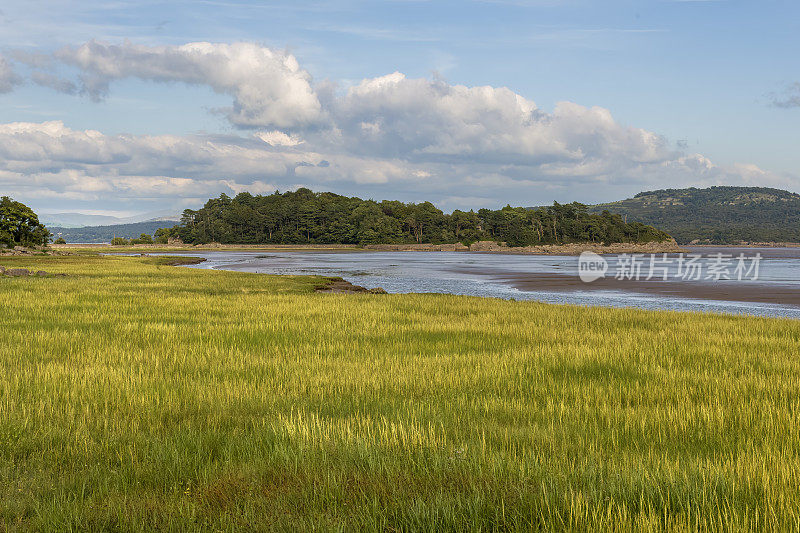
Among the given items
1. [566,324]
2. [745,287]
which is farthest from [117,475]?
[745,287]

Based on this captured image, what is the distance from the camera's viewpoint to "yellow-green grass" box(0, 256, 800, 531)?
13.9 ft

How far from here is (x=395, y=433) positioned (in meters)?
5.91

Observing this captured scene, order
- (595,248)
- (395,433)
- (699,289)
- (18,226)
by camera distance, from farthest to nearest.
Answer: (595,248), (18,226), (699,289), (395,433)

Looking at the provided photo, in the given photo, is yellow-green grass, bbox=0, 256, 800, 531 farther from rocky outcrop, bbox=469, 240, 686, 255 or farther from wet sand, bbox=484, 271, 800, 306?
rocky outcrop, bbox=469, 240, 686, 255

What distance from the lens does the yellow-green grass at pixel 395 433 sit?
167 inches

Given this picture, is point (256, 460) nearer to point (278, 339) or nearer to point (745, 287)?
point (278, 339)

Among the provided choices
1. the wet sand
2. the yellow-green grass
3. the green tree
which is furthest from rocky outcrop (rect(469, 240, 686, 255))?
the yellow-green grass

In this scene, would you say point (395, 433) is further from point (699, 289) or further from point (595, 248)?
point (595, 248)

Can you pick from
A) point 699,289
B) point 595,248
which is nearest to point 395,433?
point 699,289

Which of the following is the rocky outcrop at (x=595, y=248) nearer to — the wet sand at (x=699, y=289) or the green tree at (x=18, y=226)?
the wet sand at (x=699, y=289)

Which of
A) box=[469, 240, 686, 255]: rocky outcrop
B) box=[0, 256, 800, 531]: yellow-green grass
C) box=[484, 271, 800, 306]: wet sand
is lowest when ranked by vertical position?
box=[484, 271, 800, 306]: wet sand

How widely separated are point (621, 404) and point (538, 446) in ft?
9.28

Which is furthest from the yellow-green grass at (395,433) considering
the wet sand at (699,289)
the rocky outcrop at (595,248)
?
the rocky outcrop at (595,248)

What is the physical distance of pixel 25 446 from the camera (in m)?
6.00
